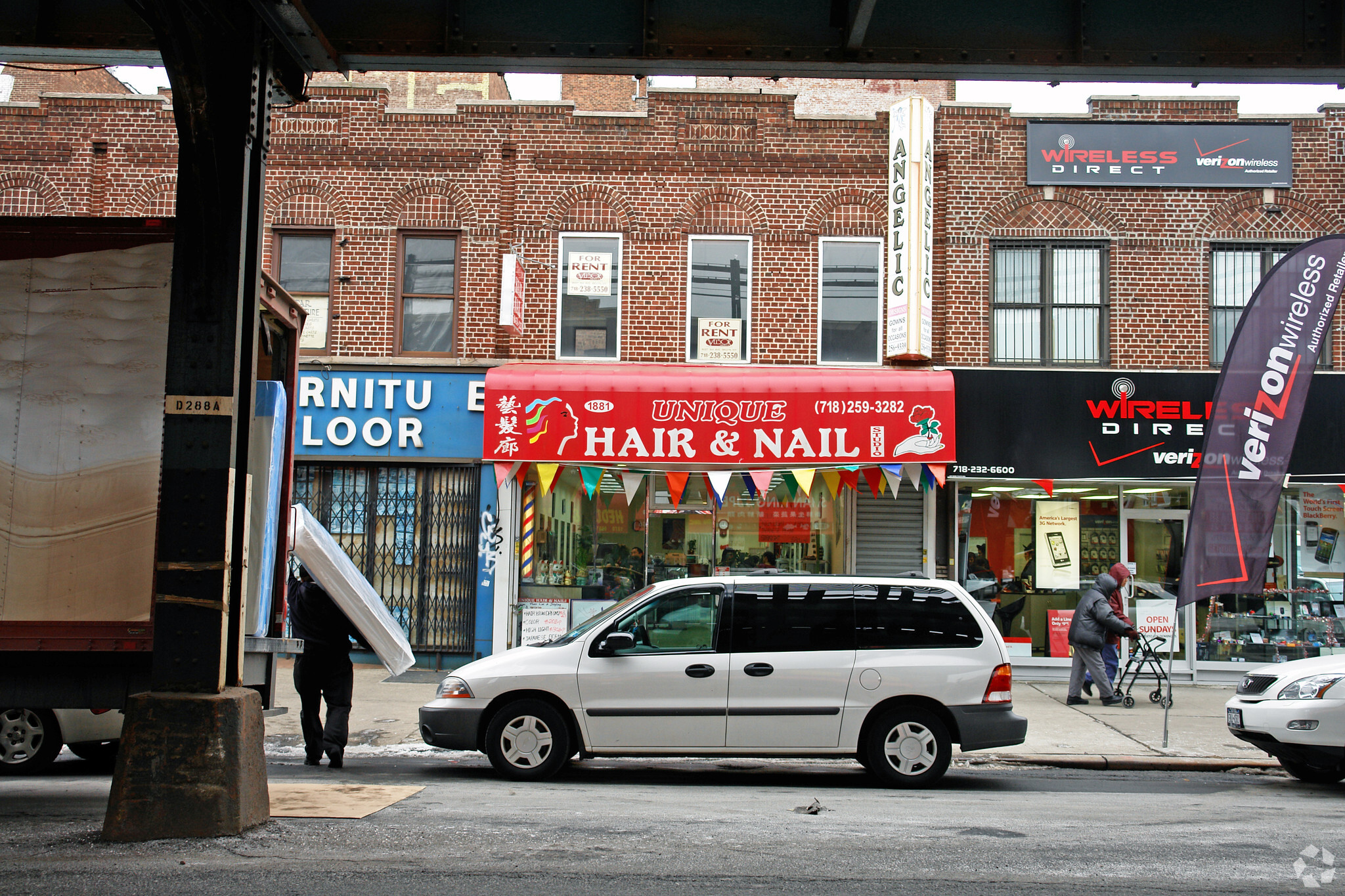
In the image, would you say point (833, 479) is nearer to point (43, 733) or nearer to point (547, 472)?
point (547, 472)

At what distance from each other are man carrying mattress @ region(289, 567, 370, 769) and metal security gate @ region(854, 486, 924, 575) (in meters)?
8.56

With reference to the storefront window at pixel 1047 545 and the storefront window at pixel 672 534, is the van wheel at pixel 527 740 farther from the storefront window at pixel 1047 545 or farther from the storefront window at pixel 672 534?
the storefront window at pixel 1047 545

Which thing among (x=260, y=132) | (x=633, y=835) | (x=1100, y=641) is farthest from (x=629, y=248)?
(x=633, y=835)

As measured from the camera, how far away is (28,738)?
8500 millimetres

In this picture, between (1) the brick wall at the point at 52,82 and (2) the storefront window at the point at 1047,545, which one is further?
(1) the brick wall at the point at 52,82

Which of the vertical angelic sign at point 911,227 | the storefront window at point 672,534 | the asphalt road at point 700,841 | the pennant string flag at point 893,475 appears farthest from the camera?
the storefront window at point 672,534

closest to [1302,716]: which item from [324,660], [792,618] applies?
[792,618]

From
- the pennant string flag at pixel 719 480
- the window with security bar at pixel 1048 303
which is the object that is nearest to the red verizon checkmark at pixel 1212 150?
the window with security bar at pixel 1048 303

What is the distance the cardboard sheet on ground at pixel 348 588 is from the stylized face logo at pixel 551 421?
20.0 ft

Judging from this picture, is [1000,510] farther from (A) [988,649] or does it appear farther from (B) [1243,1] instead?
(B) [1243,1]

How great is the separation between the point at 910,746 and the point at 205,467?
5.61m

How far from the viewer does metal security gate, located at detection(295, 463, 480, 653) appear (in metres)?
15.5

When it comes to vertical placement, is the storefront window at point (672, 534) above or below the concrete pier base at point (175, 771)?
above

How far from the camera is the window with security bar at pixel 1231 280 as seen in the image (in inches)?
629
